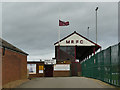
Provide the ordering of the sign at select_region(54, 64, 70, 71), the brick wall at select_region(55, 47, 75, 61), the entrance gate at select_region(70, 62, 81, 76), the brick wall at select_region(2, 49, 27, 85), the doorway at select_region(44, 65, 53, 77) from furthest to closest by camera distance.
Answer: the brick wall at select_region(55, 47, 75, 61), the doorway at select_region(44, 65, 53, 77), the entrance gate at select_region(70, 62, 81, 76), the sign at select_region(54, 64, 70, 71), the brick wall at select_region(2, 49, 27, 85)

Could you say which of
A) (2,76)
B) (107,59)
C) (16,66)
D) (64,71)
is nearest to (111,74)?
(107,59)

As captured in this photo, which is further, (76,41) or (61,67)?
(76,41)

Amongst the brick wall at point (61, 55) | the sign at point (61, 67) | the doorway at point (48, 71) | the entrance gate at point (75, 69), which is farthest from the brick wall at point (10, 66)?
the brick wall at point (61, 55)

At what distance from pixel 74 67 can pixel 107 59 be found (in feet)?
98.6

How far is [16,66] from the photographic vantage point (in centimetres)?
2198

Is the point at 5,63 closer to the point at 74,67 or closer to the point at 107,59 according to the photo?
the point at 107,59

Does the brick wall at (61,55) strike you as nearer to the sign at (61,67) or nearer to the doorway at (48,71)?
the doorway at (48,71)

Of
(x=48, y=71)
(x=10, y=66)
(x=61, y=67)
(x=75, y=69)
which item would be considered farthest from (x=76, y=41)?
(x=10, y=66)

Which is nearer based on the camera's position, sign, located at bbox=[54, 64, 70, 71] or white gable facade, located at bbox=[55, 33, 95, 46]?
sign, located at bbox=[54, 64, 70, 71]

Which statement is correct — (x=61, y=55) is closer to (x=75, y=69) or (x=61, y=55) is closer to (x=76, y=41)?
(x=75, y=69)

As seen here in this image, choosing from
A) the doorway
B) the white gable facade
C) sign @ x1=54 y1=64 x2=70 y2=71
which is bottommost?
the doorway

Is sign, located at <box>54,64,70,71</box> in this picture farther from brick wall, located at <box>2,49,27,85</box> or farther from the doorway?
brick wall, located at <box>2,49,27,85</box>

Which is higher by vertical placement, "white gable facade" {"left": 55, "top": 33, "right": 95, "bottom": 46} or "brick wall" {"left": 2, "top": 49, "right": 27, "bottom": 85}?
"white gable facade" {"left": 55, "top": 33, "right": 95, "bottom": 46}

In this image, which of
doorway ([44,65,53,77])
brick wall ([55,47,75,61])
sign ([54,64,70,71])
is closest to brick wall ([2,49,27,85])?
sign ([54,64,70,71])
